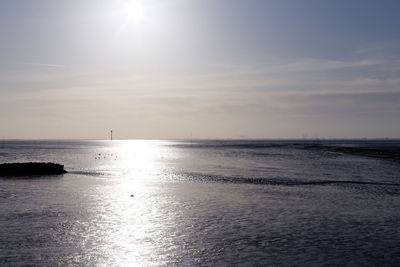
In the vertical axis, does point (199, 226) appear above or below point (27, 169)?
below

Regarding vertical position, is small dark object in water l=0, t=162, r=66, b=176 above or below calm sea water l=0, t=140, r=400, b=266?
above

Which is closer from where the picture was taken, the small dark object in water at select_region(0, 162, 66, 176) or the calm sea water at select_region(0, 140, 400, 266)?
the calm sea water at select_region(0, 140, 400, 266)

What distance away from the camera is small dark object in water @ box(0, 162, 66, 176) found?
53406 mm

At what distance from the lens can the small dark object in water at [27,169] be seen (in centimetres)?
5341

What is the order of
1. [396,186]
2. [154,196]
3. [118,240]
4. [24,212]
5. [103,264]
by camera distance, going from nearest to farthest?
[103,264]
[118,240]
[24,212]
[154,196]
[396,186]

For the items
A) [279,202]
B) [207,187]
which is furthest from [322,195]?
[207,187]

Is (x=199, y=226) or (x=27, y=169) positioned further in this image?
(x=27, y=169)

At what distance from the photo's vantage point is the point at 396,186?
42.0 meters

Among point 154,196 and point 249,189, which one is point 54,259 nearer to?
point 154,196

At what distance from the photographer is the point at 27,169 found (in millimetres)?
54969

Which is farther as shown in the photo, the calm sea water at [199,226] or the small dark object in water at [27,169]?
the small dark object in water at [27,169]

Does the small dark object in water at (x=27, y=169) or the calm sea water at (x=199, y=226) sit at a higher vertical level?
the small dark object in water at (x=27, y=169)

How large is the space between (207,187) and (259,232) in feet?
68.0

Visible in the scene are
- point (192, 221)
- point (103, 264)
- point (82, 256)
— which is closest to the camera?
point (103, 264)
